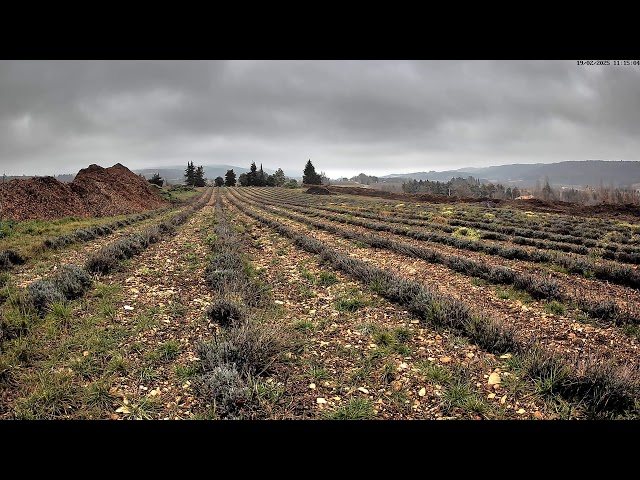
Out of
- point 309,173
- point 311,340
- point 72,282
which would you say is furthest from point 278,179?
point 311,340

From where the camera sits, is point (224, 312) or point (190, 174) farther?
point (190, 174)

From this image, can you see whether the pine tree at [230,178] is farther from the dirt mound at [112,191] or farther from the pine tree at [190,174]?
the dirt mound at [112,191]

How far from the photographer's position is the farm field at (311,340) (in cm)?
410

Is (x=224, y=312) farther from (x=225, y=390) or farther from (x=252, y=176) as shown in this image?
(x=252, y=176)

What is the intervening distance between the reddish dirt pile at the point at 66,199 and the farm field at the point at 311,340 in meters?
16.2

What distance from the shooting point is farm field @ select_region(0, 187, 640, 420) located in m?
4.10

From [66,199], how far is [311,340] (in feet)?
102

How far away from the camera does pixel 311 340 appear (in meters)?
6.09

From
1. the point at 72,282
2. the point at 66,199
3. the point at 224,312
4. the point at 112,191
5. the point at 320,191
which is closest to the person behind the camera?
the point at 224,312

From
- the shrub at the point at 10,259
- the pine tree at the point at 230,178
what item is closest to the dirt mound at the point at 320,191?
the pine tree at the point at 230,178

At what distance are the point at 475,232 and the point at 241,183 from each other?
429 feet

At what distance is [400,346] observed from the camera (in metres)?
5.70
